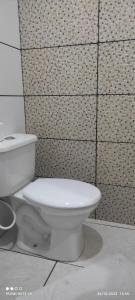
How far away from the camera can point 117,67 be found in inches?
52.7

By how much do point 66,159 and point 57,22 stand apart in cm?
89

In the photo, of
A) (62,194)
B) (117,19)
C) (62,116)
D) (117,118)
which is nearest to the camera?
(62,194)

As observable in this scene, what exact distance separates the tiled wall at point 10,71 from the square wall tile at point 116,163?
0.61 meters

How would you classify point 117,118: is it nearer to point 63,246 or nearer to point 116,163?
point 116,163

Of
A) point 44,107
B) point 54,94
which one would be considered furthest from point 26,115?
point 54,94

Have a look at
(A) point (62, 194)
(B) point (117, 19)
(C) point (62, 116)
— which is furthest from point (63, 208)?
(B) point (117, 19)

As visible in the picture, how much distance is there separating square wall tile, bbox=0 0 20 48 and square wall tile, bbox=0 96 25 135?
35 cm

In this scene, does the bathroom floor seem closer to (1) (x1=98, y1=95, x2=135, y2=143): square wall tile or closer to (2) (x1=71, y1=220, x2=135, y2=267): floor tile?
(2) (x1=71, y1=220, x2=135, y2=267): floor tile

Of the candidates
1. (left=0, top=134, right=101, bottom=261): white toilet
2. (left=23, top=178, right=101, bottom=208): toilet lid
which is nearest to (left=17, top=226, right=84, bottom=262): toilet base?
(left=0, top=134, right=101, bottom=261): white toilet

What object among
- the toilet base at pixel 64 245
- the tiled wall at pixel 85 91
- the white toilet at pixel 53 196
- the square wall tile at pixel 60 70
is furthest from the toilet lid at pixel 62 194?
the square wall tile at pixel 60 70

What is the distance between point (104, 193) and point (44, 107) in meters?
0.73

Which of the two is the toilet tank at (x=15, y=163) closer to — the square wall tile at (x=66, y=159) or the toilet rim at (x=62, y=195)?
the toilet rim at (x=62, y=195)

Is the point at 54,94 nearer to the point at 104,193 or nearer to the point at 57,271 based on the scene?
the point at 104,193

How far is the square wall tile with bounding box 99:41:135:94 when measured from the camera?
1303 mm
